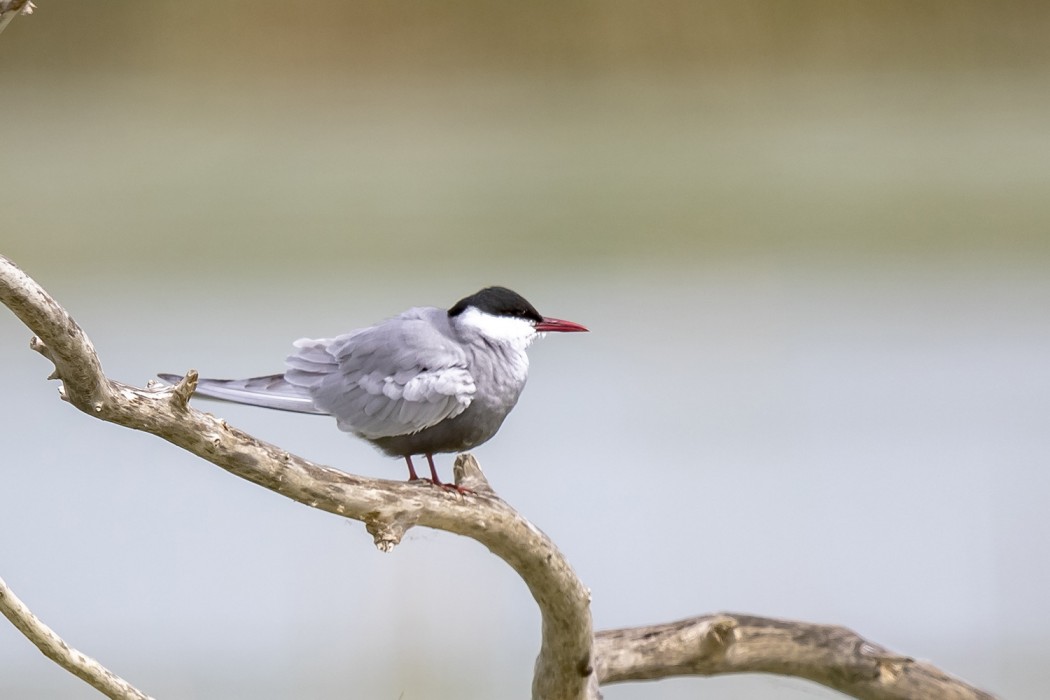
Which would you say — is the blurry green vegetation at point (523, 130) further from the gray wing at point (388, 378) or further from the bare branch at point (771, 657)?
the bare branch at point (771, 657)

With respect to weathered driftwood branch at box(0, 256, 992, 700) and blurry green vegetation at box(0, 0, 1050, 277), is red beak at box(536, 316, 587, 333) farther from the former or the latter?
blurry green vegetation at box(0, 0, 1050, 277)

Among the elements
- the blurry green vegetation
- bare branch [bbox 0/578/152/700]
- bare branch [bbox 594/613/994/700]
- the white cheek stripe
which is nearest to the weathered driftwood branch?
bare branch [bbox 594/613/994/700]

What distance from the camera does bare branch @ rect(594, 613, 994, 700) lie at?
5.44ft

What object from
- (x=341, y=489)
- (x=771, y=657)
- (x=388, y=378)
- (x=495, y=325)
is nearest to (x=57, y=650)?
(x=341, y=489)

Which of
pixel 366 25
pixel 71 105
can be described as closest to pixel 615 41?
pixel 366 25

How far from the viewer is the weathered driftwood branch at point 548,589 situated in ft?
4.57

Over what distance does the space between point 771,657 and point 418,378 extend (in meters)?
0.76

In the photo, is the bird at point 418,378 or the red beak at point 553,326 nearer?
the bird at point 418,378

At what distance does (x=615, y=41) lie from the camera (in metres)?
3.53

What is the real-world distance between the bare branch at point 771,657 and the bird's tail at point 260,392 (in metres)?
0.67

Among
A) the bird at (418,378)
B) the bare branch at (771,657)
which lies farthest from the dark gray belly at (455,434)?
the bare branch at (771,657)

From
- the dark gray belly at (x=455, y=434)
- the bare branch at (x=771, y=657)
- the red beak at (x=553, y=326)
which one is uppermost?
the red beak at (x=553, y=326)

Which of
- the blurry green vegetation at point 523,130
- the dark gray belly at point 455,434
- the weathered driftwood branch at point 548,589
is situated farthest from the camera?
the blurry green vegetation at point 523,130

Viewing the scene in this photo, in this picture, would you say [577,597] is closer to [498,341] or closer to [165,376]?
[498,341]
